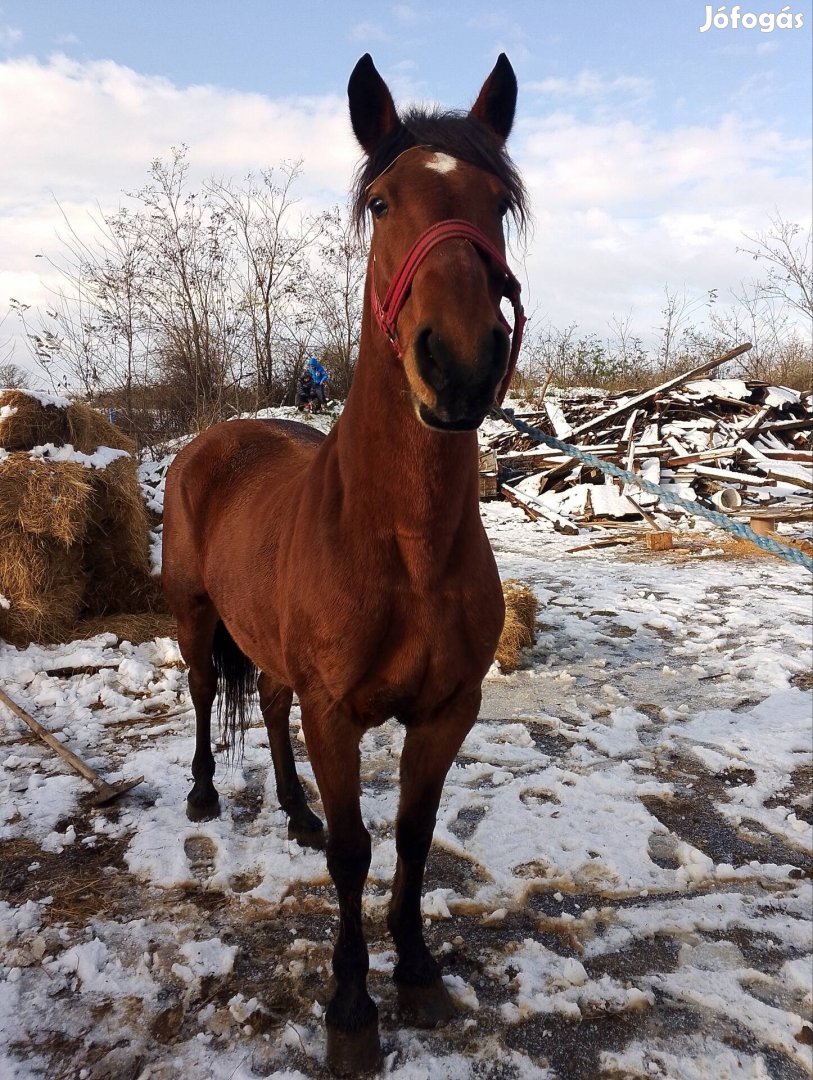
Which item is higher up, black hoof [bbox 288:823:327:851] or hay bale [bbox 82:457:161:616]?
hay bale [bbox 82:457:161:616]

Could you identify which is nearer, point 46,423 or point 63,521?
point 63,521

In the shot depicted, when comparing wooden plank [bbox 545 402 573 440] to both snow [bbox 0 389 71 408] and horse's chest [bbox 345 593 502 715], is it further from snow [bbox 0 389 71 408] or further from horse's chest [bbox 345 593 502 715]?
horse's chest [bbox 345 593 502 715]

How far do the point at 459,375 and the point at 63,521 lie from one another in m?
4.56

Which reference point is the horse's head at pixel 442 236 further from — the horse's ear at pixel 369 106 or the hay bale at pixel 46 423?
the hay bale at pixel 46 423

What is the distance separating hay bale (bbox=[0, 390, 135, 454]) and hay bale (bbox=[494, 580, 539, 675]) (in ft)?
12.7

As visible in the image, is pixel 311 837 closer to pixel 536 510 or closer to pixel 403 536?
pixel 403 536

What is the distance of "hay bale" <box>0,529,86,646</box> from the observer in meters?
4.76

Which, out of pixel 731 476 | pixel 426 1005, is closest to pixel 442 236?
pixel 426 1005

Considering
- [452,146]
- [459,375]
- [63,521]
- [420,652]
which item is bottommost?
[420,652]

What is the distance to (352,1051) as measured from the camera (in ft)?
5.47

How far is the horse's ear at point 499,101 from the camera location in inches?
71.7

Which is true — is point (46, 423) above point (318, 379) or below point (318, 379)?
below

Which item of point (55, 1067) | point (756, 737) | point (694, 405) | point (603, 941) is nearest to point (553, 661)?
point (756, 737)

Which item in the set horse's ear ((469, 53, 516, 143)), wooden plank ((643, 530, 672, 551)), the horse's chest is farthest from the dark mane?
wooden plank ((643, 530, 672, 551))
